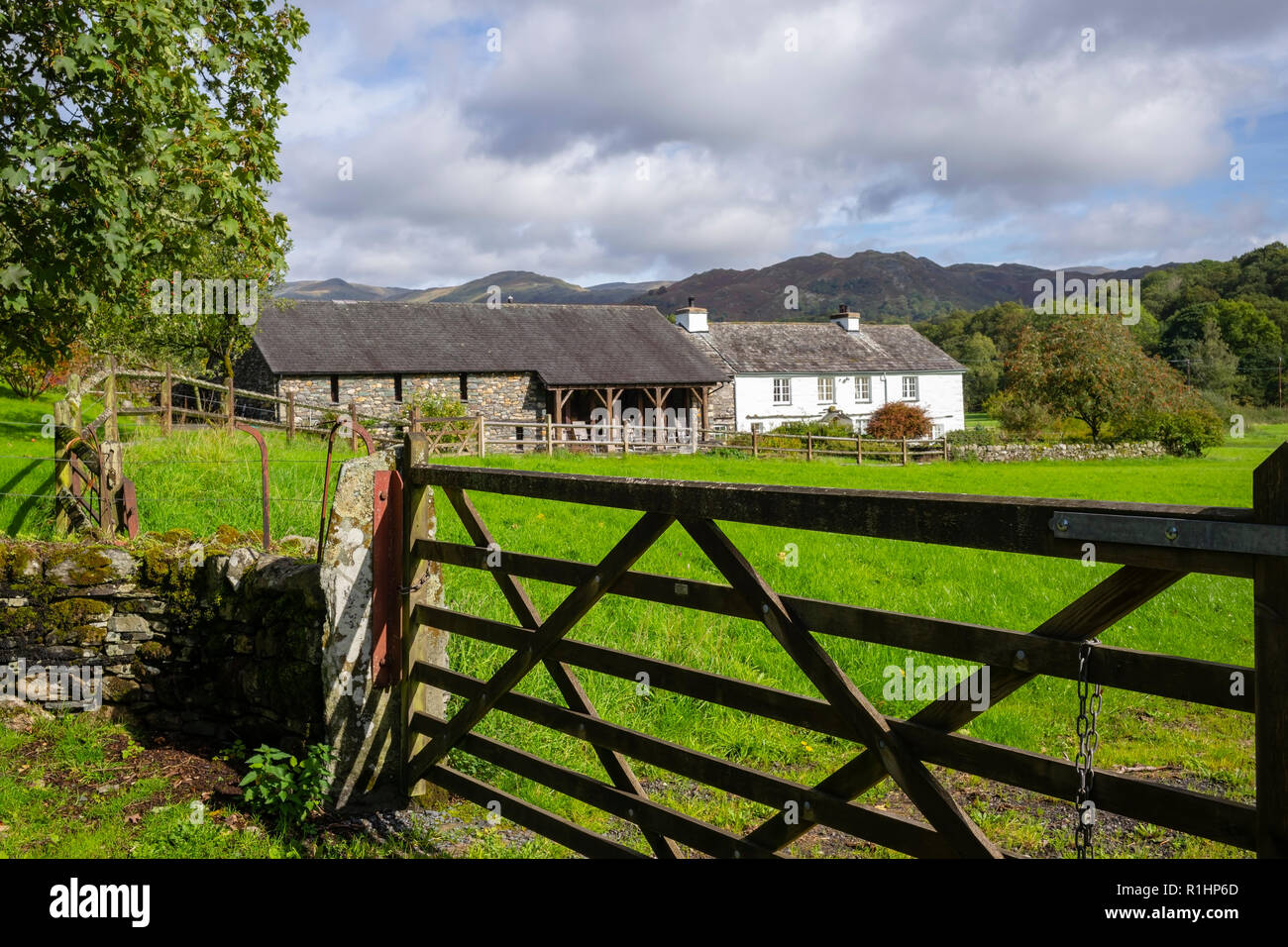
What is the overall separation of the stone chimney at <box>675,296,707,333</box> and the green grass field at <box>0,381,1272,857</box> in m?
A: 30.4

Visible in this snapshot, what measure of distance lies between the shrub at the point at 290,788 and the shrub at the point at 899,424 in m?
35.5

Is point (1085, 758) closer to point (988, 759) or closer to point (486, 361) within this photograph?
point (988, 759)

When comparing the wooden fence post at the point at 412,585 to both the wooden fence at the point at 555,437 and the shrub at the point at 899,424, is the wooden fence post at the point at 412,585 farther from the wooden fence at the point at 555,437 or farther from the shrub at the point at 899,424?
the shrub at the point at 899,424

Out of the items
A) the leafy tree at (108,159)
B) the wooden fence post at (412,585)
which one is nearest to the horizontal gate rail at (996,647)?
the wooden fence post at (412,585)

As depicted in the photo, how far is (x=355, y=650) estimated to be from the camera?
14.5 feet

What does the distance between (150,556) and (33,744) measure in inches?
48.2

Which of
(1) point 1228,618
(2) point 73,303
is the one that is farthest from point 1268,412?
(2) point 73,303

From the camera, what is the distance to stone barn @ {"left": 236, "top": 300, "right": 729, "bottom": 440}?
102 feet

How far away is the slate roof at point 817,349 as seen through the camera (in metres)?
42.6

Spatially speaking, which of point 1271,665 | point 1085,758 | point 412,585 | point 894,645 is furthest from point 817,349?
point 1271,665

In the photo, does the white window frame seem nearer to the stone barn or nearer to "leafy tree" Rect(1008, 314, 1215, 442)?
"leafy tree" Rect(1008, 314, 1215, 442)

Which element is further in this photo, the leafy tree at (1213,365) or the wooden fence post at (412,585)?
the leafy tree at (1213,365)

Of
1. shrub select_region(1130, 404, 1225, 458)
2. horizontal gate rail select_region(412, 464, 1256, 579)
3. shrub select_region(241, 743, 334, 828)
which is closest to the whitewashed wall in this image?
shrub select_region(1130, 404, 1225, 458)
